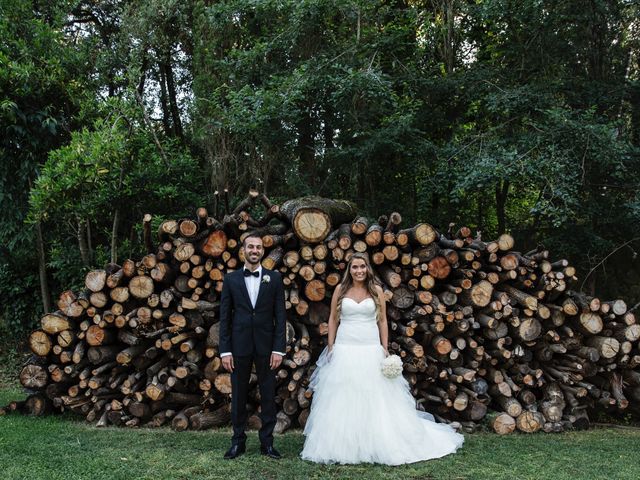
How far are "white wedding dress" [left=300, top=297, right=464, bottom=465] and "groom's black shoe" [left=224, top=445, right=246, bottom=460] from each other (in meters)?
0.53

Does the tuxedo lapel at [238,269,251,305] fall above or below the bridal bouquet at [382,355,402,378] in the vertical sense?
above

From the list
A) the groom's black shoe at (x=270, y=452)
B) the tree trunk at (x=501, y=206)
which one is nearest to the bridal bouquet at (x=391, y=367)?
the groom's black shoe at (x=270, y=452)

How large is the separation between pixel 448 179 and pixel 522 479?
14.0 feet

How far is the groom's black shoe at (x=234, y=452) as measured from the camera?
4.28 meters

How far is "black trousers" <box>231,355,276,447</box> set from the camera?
4418mm

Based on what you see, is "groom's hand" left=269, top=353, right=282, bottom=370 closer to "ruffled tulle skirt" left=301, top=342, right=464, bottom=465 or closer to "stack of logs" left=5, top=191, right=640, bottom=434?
"ruffled tulle skirt" left=301, top=342, right=464, bottom=465

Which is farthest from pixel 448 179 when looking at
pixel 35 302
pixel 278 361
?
pixel 35 302

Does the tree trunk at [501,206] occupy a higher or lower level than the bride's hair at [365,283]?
higher

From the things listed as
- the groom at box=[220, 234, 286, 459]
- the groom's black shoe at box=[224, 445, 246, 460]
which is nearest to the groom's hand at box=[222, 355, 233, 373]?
the groom at box=[220, 234, 286, 459]

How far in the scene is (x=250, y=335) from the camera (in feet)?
14.4

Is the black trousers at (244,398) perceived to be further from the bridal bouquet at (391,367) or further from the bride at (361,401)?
the bridal bouquet at (391,367)

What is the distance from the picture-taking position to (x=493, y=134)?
7395 millimetres

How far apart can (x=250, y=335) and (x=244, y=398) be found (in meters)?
0.57

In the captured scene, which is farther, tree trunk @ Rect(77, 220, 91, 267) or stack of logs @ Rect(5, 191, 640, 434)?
tree trunk @ Rect(77, 220, 91, 267)
